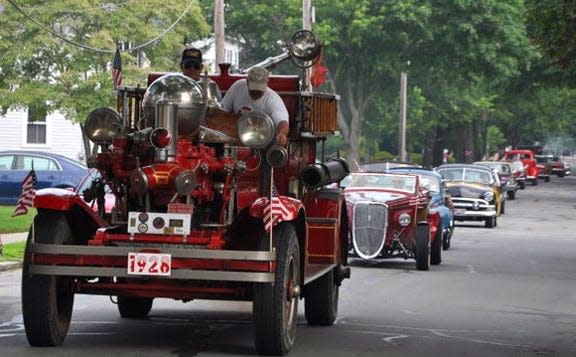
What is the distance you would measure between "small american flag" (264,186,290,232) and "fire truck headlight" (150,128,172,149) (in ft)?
3.08

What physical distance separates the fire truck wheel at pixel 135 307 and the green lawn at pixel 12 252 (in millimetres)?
7658

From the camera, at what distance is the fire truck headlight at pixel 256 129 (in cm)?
1170

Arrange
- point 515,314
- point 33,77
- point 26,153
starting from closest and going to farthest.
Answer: point 515,314 → point 26,153 → point 33,77

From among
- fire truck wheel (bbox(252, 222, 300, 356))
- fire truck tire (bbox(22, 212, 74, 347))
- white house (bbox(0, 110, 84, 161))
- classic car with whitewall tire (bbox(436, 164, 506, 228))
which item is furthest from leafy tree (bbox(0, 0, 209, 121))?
fire truck wheel (bbox(252, 222, 300, 356))

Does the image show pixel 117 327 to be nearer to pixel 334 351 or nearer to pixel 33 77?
pixel 334 351

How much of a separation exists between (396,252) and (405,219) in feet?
2.49

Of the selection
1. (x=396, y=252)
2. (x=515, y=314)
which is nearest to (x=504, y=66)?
(x=396, y=252)

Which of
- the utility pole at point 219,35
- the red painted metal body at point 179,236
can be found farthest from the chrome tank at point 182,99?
the utility pole at point 219,35

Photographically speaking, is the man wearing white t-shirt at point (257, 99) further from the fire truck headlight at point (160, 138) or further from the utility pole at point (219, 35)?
the utility pole at point (219, 35)

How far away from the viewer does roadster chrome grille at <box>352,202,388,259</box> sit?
74.1 ft

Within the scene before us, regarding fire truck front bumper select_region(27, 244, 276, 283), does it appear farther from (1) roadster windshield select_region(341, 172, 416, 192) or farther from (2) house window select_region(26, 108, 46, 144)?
(2) house window select_region(26, 108, 46, 144)

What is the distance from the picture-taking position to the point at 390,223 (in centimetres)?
2297

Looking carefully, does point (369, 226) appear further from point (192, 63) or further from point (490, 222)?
point (490, 222)

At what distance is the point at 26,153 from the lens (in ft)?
121
